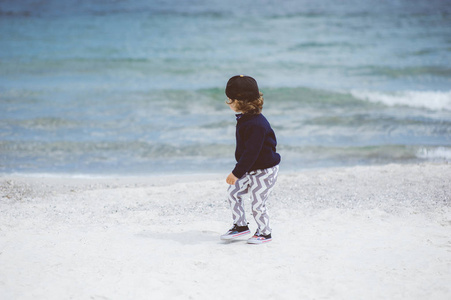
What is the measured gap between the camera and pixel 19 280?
3348 mm

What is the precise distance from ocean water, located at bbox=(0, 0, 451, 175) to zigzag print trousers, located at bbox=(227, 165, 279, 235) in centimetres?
345

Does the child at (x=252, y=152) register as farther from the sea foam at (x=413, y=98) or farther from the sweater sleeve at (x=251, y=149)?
the sea foam at (x=413, y=98)

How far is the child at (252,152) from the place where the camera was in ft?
12.3

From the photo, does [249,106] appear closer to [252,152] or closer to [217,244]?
[252,152]

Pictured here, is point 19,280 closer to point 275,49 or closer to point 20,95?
point 20,95

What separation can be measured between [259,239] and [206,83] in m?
11.1

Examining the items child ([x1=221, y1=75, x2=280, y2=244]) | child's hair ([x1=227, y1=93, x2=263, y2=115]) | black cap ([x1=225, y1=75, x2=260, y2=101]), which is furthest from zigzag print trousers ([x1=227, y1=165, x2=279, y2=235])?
black cap ([x1=225, y1=75, x2=260, y2=101])

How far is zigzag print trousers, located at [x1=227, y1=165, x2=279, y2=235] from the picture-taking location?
3.90 meters

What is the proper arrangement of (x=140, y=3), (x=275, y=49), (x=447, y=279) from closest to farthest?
1. (x=447, y=279)
2. (x=275, y=49)
3. (x=140, y=3)

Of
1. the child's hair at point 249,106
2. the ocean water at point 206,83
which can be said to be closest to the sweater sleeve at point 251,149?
the child's hair at point 249,106

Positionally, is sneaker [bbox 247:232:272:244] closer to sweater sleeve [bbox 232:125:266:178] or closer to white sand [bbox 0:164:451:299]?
white sand [bbox 0:164:451:299]

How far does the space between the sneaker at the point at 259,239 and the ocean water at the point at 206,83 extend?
345cm

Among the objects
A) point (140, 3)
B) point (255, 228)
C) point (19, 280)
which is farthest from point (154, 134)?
point (140, 3)

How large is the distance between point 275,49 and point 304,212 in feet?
51.4
